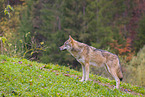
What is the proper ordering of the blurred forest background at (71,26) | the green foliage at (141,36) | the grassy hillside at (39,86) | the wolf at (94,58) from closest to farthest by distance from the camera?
the grassy hillside at (39,86), the wolf at (94,58), the blurred forest background at (71,26), the green foliage at (141,36)

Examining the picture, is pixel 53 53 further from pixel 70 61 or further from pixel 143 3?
pixel 143 3

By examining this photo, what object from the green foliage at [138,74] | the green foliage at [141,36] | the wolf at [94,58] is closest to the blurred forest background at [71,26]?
the green foliage at [141,36]

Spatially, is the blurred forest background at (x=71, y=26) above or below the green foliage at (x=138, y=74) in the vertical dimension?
above

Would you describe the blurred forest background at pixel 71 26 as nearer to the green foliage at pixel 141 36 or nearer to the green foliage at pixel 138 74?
the green foliage at pixel 141 36

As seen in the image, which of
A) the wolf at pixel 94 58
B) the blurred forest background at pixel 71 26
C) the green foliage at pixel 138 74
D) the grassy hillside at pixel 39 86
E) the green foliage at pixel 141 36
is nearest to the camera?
the grassy hillside at pixel 39 86

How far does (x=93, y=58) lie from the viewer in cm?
713

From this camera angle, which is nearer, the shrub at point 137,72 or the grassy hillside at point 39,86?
the grassy hillside at point 39,86

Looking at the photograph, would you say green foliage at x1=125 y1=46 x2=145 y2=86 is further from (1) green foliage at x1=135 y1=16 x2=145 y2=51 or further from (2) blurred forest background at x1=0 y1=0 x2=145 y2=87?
(1) green foliage at x1=135 y1=16 x2=145 y2=51

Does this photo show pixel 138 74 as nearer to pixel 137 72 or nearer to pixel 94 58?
pixel 137 72

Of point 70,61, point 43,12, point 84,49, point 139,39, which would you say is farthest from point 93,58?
point 43,12

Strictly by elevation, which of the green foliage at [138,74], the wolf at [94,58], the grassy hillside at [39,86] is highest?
the wolf at [94,58]

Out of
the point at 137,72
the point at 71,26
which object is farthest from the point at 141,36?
the point at 137,72

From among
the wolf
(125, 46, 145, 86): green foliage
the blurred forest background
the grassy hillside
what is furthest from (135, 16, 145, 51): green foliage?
the grassy hillside

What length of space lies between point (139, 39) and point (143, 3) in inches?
314
